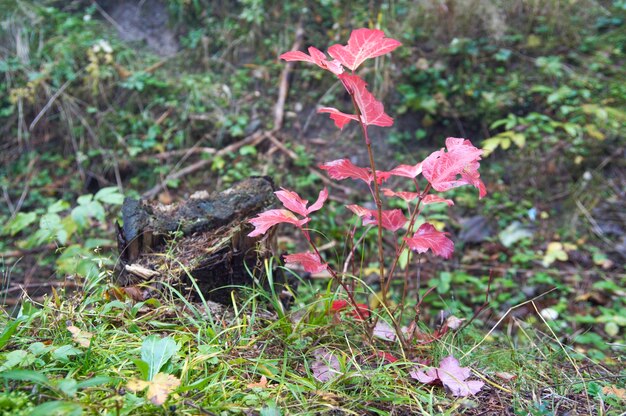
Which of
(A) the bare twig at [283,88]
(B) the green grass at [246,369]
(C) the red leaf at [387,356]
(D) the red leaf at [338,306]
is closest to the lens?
(B) the green grass at [246,369]

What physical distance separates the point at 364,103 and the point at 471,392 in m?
0.85

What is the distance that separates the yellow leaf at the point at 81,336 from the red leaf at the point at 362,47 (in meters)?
1.03

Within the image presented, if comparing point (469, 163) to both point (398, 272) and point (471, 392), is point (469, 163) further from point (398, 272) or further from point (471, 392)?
point (398, 272)

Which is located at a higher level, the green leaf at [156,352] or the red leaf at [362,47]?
the red leaf at [362,47]

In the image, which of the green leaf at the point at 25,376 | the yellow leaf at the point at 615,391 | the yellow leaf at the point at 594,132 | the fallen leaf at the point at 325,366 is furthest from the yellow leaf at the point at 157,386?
the yellow leaf at the point at 594,132

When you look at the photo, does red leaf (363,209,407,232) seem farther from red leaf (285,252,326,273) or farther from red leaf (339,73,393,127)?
red leaf (339,73,393,127)

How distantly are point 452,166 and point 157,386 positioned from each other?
3.07ft

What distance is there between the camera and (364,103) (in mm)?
1255

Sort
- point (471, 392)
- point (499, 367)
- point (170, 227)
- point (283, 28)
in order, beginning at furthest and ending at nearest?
point (283, 28) → point (170, 227) → point (499, 367) → point (471, 392)

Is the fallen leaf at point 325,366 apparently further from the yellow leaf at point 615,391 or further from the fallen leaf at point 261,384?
the yellow leaf at point 615,391

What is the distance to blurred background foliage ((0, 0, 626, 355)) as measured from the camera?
3.55 m

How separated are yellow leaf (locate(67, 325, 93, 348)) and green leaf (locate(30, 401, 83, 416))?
0.98 feet

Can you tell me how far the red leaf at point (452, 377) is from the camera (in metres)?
1.26

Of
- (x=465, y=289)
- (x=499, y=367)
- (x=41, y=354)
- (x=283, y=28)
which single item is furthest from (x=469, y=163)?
(x=283, y=28)
